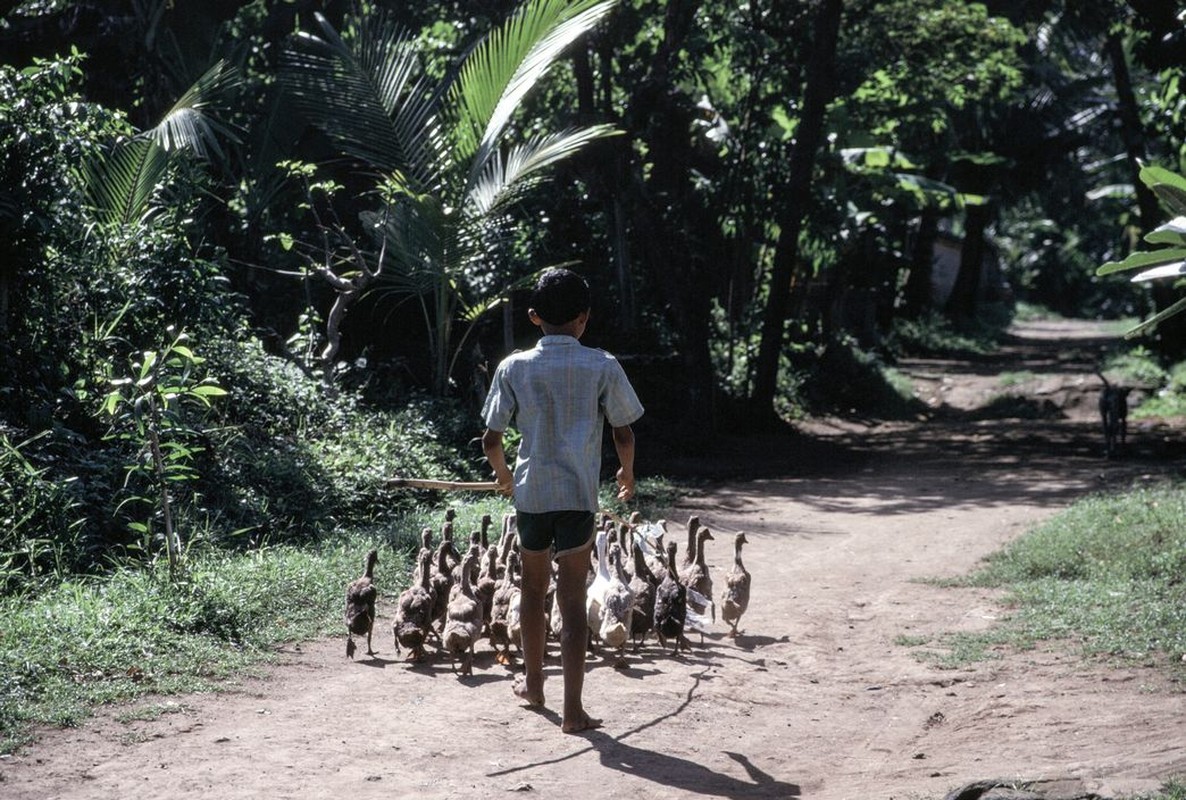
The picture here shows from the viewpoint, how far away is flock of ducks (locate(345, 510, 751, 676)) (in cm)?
653

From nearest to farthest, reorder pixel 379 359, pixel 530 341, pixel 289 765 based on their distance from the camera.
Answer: pixel 289 765
pixel 379 359
pixel 530 341

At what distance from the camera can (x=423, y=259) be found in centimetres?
1255

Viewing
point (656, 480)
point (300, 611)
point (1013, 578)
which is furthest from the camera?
point (656, 480)

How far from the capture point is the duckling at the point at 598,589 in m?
6.67

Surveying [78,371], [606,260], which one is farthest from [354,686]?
[606,260]

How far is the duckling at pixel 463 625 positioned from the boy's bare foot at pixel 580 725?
3.53 ft

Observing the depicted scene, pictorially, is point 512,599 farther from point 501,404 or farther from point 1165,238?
point 1165,238

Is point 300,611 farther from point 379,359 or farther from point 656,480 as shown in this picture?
point 379,359

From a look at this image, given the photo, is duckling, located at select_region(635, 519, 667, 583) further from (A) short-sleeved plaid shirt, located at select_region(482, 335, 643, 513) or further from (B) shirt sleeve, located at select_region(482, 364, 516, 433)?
(B) shirt sleeve, located at select_region(482, 364, 516, 433)

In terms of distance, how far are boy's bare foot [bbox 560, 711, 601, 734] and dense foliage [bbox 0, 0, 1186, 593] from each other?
2801mm

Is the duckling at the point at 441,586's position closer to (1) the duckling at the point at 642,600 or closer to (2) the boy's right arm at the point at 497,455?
(1) the duckling at the point at 642,600

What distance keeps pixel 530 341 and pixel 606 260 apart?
5.86 feet

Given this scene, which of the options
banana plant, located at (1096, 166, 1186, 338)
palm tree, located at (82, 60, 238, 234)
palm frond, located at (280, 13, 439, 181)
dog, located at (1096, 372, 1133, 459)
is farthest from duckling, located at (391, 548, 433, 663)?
dog, located at (1096, 372, 1133, 459)

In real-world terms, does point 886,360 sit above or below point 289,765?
above
